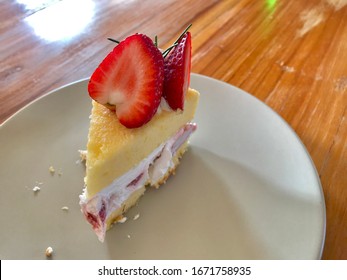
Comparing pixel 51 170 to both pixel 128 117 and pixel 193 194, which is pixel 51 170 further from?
pixel 193 194

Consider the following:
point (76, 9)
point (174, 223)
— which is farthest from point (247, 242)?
point (76, 9)

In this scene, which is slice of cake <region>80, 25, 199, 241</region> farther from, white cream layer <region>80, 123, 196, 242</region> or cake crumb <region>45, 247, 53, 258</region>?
cake crumb <region>45, 247, 53, 258</region>

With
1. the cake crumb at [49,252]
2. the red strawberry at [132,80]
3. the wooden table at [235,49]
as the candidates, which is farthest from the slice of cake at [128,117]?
the wooden table at [235,49]

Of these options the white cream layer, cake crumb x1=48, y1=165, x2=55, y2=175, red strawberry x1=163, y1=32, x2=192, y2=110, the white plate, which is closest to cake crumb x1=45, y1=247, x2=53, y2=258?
the white plate

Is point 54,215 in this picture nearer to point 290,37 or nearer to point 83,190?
point 83,190

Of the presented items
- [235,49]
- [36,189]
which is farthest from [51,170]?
[235,49]
